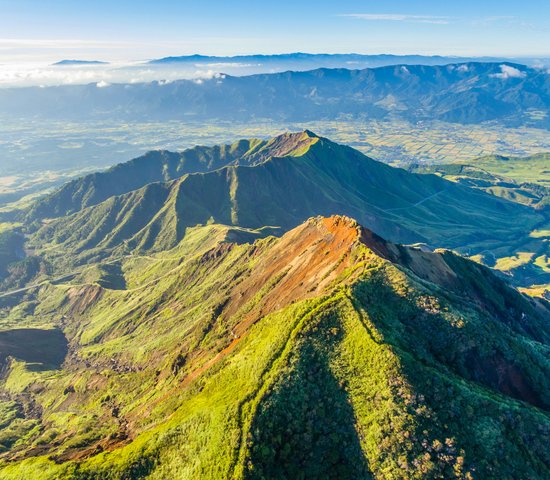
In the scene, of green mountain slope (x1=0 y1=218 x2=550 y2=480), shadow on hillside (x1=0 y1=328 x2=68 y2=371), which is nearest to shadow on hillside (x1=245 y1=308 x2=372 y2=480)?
green mountain slope (x1=0 y1=218 x2=550 y2=480)

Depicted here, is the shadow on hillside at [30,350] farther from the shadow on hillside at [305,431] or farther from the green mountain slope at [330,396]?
the shadow on hillside at [305,431]

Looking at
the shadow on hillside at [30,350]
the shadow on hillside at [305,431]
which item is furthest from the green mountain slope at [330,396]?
the shadow on hillside at [30,350]

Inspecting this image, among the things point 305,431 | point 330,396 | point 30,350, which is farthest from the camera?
point 30,350

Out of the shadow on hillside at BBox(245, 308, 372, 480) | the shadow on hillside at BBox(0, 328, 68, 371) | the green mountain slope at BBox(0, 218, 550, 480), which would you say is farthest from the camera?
the shadow on hillside at BBox(0, 328, 68, 371)

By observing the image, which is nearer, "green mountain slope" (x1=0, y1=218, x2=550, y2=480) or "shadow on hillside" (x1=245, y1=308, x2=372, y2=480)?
→ "green mountain slope" (x1=0, y1=218, x2=550, y2=480)

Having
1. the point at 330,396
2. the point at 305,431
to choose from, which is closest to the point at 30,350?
the point at 305,431

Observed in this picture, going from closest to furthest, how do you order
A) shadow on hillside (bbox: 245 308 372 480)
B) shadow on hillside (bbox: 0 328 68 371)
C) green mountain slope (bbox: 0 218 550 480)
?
green mountain slope (bbox: 0 218 550 480), shadow on hillside (bbox: 245 308 372 480), shadow on hillside (bbox: 0 328 68 371)

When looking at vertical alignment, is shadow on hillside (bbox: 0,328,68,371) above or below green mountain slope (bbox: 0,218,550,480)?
below

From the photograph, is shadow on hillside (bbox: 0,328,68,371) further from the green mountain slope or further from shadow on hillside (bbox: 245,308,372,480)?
shadow on hillside (bbox: 245,308,372,480)

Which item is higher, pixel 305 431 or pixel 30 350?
pixel 305 431

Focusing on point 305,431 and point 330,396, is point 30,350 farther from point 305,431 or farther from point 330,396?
→ point 330,396

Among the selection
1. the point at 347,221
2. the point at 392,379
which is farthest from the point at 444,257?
the point at 392,379
